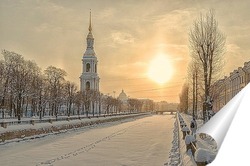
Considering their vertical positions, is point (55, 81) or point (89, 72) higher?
point (89, 72)

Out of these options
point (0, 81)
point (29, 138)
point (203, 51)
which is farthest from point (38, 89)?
point (203, 51)

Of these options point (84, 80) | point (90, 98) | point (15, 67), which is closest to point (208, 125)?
point (15, 67)

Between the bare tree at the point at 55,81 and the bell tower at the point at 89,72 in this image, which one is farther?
the bell tower at the point at 89,72

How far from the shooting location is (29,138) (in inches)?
1230

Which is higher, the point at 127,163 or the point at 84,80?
the point at 84,80

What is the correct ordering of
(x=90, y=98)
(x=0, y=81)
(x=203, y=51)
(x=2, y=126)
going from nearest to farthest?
(x=203, y=51) → (x=2, y=126) → (x=0, y=81) → (x=90, y=98)

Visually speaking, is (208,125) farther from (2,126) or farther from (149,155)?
(2,126)

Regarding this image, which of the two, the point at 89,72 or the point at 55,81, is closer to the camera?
the point at 55,81

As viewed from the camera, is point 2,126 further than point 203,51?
Yes

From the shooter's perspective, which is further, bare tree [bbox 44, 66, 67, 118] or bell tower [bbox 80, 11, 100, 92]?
bell tower [bbox 80, 11, 100, 92]

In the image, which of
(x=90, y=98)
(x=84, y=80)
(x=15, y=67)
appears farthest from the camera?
(x=84, y=80)

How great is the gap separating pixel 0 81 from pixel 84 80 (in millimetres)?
51429

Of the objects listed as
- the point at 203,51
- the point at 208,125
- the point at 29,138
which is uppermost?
the point at 203,51

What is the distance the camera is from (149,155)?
789 inches
